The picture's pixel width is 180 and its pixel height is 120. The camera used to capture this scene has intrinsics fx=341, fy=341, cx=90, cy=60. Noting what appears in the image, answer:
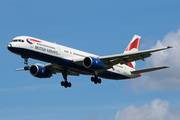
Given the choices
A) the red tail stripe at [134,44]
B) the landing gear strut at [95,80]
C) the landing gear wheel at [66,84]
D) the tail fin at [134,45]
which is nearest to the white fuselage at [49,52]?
Result: the landing gear strut at [95,80]

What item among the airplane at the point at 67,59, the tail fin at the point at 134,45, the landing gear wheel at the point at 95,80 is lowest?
the landing gear wheel at the point at 95,80

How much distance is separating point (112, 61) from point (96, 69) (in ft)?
10.1

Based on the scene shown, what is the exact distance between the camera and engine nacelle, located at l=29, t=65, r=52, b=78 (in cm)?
5294

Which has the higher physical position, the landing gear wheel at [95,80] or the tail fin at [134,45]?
the tail fin at [134,45]

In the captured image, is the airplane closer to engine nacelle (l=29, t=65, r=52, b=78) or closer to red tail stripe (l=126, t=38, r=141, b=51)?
engine nacelle (l=29, t=65, r=52, b=78)

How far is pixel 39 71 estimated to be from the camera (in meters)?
52.9

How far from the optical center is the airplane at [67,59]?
45250 mm

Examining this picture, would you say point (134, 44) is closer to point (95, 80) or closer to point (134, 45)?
point (134, 45)

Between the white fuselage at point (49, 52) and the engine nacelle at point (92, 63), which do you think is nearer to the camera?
the white fuselage at point (49, 52)

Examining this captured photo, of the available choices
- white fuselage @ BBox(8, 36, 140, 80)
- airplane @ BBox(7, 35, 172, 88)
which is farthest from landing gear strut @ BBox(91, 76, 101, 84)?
white fuselage @ BBox(8, 36, 140, 80)

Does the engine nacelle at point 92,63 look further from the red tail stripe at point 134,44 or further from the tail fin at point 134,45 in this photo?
the red tail stripe at point 134,44

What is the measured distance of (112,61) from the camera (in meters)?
49.5

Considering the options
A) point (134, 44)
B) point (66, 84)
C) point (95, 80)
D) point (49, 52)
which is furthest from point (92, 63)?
point (134, 44)

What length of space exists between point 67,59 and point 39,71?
7500mm
